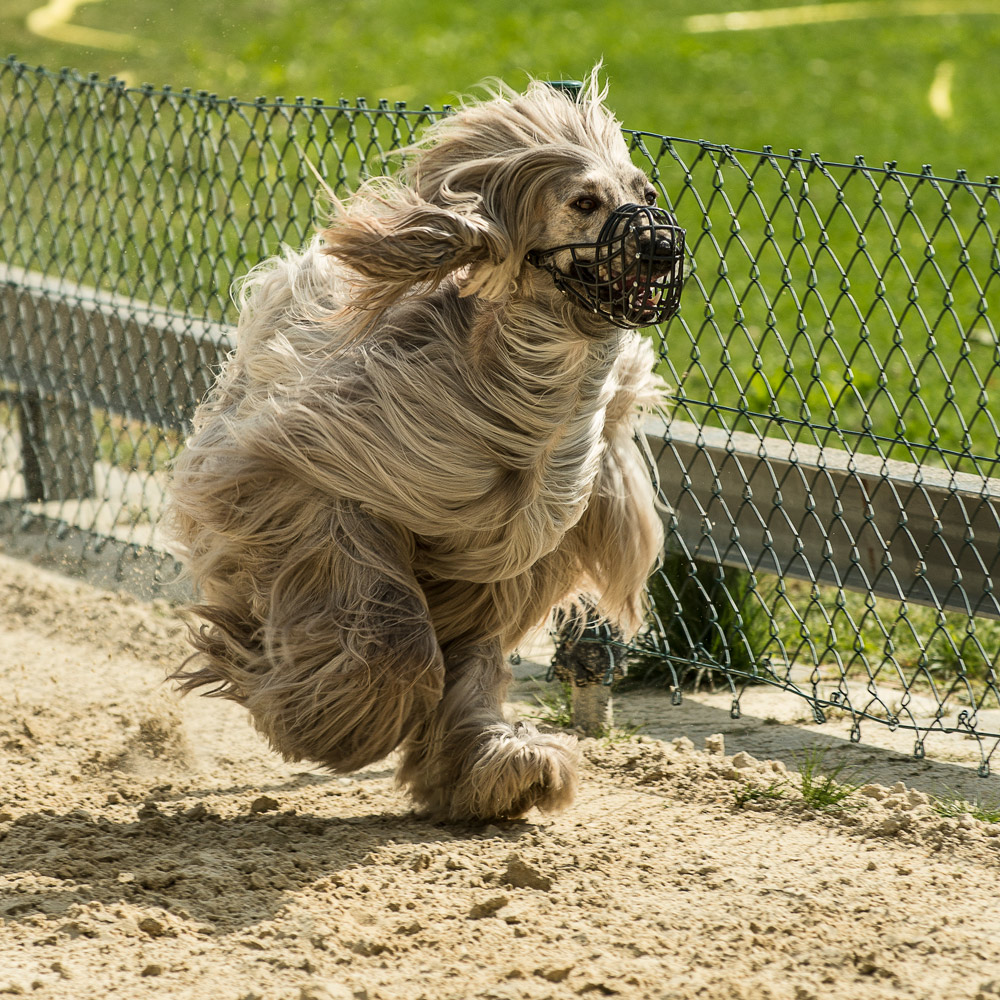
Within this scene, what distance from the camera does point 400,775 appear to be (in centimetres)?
342

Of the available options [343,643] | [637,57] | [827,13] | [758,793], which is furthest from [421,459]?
[827,13]

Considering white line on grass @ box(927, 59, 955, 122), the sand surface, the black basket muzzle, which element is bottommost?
the sand surface

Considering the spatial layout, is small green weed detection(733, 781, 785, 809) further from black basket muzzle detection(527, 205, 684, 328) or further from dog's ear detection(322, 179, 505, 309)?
dog's ear detection(322, 179, 505, 309)

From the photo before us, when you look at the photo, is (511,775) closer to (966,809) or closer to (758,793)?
(758,793)

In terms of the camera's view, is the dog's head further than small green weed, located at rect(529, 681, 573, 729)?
No

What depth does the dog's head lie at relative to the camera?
9.07 feet

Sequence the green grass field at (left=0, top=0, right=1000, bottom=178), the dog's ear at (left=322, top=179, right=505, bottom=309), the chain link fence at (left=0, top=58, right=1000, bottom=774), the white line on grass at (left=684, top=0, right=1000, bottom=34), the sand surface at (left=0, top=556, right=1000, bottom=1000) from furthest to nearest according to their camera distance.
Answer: the white line on grass at (left=684, top=0, right=1000, bottom=34) → the green grass field at (left=0, top=0, right=1000, bottom=178) → the chain link fence at (left=0, top=58, right=1000, bottom=774) → the dog's ear at (left=322, top=179, right=505, bottom=309) → the sand surface at (left=0, top=556, right=1000, bottom=1000)

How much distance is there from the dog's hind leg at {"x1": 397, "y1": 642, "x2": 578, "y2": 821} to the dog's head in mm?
925

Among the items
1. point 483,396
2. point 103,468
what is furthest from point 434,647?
point 103,468

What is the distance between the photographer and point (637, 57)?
50.0 ft

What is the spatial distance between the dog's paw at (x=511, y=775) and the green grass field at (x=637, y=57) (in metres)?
9.14

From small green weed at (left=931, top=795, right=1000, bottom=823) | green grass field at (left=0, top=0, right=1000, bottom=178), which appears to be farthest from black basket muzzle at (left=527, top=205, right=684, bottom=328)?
green grass field at (left=0, top=0, right=1000, bottom=178)

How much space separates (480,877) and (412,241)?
1.34 metres

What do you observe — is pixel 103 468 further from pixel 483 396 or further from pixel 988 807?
pixel 988 807
